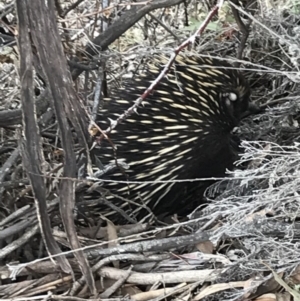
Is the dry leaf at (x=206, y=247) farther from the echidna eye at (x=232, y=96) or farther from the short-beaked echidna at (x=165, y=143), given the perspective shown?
the echidna eye at (x=232, y=96)

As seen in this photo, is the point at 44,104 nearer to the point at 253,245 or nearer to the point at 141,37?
the point at 253,245

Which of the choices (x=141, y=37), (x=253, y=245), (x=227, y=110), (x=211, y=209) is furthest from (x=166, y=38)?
(x=253, y=245)

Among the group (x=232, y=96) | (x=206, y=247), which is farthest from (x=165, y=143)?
(x=206, y=247)

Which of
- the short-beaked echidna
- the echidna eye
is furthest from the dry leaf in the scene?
the echidna eye

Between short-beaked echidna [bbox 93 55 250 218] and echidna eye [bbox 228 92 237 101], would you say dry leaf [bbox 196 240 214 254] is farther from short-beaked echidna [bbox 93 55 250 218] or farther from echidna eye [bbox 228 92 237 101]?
echidna eye [bbox 228 92 237 101]

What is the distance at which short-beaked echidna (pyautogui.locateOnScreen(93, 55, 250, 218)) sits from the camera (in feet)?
6.27

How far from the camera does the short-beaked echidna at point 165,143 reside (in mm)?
1912

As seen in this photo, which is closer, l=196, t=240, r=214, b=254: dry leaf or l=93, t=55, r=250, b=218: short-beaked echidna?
l=196, t=240, r=214, b=254: dry leaf

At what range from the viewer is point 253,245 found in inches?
58.7

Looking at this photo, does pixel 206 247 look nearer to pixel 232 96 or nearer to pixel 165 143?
pixel 165 143

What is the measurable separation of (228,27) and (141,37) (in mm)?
446

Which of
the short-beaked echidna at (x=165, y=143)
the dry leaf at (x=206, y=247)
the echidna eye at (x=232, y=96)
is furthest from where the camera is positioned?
the echidna eye at (x=232, y=96)

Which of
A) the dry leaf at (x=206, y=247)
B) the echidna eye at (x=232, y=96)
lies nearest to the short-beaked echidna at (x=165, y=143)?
the echidna eye at (x=232, y=96)

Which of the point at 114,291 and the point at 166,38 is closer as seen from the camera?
the point at 114,291
